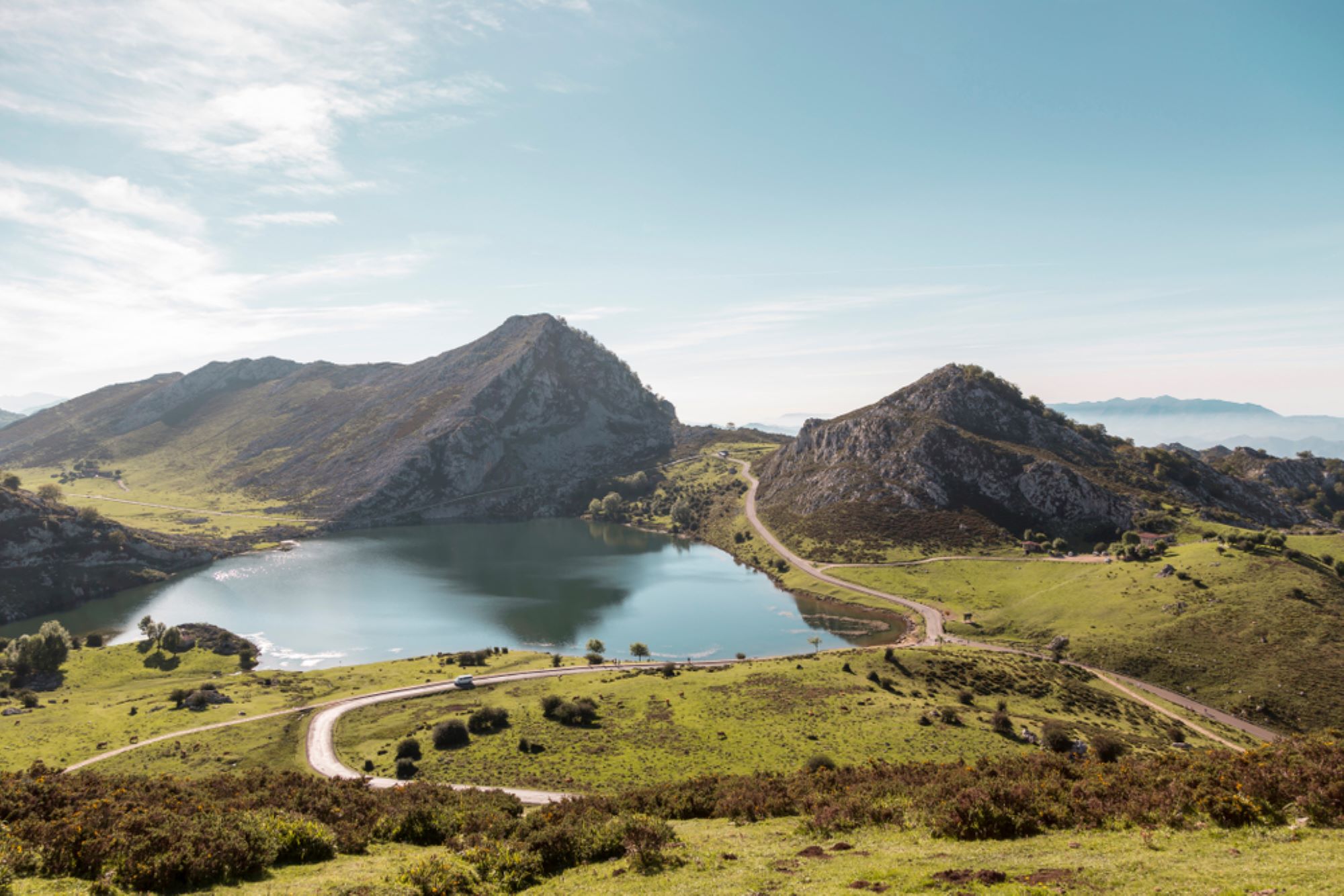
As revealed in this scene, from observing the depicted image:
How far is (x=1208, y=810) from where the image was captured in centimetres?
2608

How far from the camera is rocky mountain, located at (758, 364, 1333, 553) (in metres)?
156

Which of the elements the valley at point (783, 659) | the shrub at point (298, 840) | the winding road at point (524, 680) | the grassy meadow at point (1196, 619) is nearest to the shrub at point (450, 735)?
the valley at point (783, 659)

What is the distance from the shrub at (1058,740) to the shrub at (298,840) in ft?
203

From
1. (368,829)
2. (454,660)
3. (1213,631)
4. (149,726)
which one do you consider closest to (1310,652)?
(1213,631)

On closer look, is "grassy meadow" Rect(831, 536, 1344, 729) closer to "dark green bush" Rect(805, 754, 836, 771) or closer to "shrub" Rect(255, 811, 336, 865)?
"dark green bush" Rect(805, 754, 836, 771)

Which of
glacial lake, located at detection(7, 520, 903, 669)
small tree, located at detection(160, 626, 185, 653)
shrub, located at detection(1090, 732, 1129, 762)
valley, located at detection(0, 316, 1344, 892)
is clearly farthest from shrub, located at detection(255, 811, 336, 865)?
small tree, located at detection(160, 626, 185, 653)

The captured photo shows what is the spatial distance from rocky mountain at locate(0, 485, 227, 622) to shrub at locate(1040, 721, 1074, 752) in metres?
199

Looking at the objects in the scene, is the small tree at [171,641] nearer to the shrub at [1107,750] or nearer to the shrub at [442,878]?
the shrub at [442,878]

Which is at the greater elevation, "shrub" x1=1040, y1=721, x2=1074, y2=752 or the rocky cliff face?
the rocky cliff face

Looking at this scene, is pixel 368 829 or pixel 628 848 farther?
pixel 368 829

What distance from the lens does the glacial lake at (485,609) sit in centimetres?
11538

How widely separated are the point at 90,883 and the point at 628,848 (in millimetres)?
19912

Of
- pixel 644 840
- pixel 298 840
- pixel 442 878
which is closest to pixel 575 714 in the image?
pixel 298 840

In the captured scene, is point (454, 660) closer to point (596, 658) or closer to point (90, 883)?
point (596, 658)
